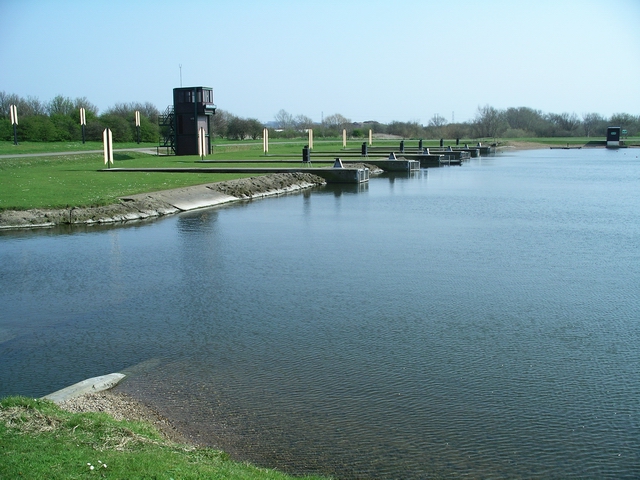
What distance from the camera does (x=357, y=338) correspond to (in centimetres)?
962

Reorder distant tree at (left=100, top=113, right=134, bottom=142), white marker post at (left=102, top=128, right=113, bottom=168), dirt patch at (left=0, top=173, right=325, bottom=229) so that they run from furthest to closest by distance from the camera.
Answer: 1. distant tree at (left=100, top=113, right=134, bottom=142)
2. white marker post at (left=102, top=128, right=113, bottom=168)
3. dirt patch at (left=0, top=173, right=325, bottom=229)

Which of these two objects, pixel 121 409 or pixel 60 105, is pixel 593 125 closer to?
pixel 60 105

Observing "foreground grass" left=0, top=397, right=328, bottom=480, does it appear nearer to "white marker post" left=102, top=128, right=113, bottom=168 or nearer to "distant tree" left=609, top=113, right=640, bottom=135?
"white marker post" left=102, top=128, right=113, bottom=168

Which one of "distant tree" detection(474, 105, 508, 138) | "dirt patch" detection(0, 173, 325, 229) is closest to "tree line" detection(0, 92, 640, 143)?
"distant tree" detection(474, 105, 508, 138)

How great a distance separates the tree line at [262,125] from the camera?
61969 mm

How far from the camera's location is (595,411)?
7.25m

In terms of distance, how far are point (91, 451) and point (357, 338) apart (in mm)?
4901

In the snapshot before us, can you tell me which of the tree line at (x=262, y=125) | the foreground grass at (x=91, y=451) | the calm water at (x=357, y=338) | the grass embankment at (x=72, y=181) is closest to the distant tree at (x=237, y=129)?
the tree line at (x=262, y=125)

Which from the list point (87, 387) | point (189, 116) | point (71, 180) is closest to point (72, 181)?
point (71, 180)

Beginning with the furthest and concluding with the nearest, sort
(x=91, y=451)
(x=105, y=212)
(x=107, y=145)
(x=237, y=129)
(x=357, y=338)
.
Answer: (x=237, y=129)
(x=107, y=145)
(x=105, y=212)
(x=357, y=338)
(x=91, y=451)

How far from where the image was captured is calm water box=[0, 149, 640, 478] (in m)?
6.59

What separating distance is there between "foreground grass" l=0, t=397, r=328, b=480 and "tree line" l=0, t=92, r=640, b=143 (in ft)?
184

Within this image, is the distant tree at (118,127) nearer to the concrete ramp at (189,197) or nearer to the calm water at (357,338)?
the concrete ramp at (189,197)

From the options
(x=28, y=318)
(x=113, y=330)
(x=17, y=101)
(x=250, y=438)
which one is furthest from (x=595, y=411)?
(x=17, y=101)
